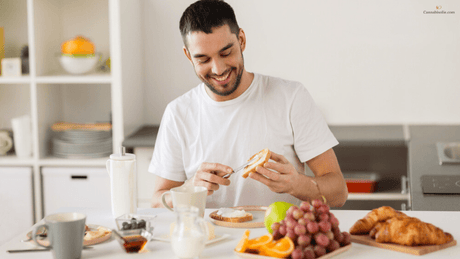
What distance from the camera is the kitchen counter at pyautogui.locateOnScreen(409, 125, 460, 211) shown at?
66.2 inches

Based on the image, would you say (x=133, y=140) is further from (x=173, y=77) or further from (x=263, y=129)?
(x=263, y=129)

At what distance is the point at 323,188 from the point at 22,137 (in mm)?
2009

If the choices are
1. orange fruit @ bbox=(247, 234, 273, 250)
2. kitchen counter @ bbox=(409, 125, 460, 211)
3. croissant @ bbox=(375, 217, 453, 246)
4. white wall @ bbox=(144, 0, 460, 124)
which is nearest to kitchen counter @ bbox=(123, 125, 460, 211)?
kitchen counter @ bbox=(409, 125, 460, 211)

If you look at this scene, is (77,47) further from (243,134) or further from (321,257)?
(321,257)

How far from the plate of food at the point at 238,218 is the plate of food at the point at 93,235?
297mm

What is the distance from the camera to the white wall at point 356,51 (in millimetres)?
3121

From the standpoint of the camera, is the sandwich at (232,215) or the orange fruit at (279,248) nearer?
the orange fruit at (279,248)

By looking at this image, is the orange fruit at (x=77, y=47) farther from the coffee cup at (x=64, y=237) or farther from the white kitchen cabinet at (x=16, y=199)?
the coffee cup at (x=64, y=237)

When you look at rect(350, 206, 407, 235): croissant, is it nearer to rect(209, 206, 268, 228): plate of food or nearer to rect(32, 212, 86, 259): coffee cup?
rect(209, 206, 268, 228): plate of food

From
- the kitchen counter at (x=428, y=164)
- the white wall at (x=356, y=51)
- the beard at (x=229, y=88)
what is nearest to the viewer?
the kitchen counter at (x=428, y=164)

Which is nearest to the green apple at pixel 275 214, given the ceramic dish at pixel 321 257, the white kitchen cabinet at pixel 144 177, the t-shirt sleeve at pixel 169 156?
the ceramic dish at pixel 321 257

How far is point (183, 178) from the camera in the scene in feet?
6.36

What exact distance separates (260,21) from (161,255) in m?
2.30

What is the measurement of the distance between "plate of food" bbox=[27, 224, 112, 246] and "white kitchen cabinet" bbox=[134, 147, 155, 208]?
4.93 feet
